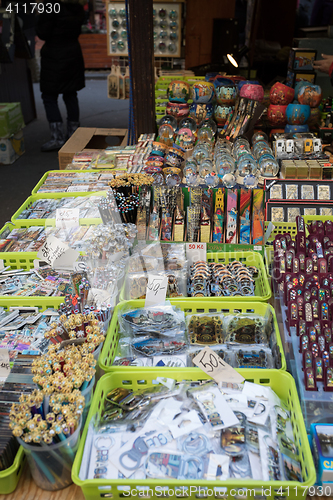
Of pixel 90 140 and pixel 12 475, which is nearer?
pixel 12 475

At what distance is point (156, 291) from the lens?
1.91 metres

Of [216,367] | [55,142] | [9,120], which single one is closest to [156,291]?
[216,367]

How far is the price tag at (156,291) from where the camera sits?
1.91 m

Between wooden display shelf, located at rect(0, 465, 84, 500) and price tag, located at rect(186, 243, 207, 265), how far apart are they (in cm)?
128

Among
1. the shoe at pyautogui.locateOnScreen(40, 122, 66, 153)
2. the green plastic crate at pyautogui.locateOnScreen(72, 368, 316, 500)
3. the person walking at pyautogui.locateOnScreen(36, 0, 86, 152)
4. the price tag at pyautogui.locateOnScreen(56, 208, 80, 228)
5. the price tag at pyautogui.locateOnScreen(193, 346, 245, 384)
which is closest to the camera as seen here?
the green plastic crate at pyautogui.locateOnScreen(72, 368, 316, 500)

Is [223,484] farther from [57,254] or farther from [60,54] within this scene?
[60,54]

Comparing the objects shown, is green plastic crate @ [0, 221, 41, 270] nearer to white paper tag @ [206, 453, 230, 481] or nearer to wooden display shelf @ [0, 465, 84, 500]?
wooden display shelf @ [0, 465, 84, 500]

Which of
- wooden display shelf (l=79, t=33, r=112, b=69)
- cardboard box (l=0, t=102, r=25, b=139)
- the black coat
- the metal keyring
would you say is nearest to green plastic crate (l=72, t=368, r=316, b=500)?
the metal keyring

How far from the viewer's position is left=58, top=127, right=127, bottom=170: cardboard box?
414 cm

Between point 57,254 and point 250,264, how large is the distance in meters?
1.03

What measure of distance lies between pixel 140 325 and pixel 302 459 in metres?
0.80

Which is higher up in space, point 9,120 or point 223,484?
point 223,484

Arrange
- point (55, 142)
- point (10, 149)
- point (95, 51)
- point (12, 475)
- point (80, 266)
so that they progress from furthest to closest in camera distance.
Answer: point (95, 51), point (55, 142), point (10, 149), point (80, 266), point (12, 475)

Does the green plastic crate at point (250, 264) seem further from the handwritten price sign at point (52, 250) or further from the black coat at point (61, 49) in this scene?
the black coat at point (61, 49)
